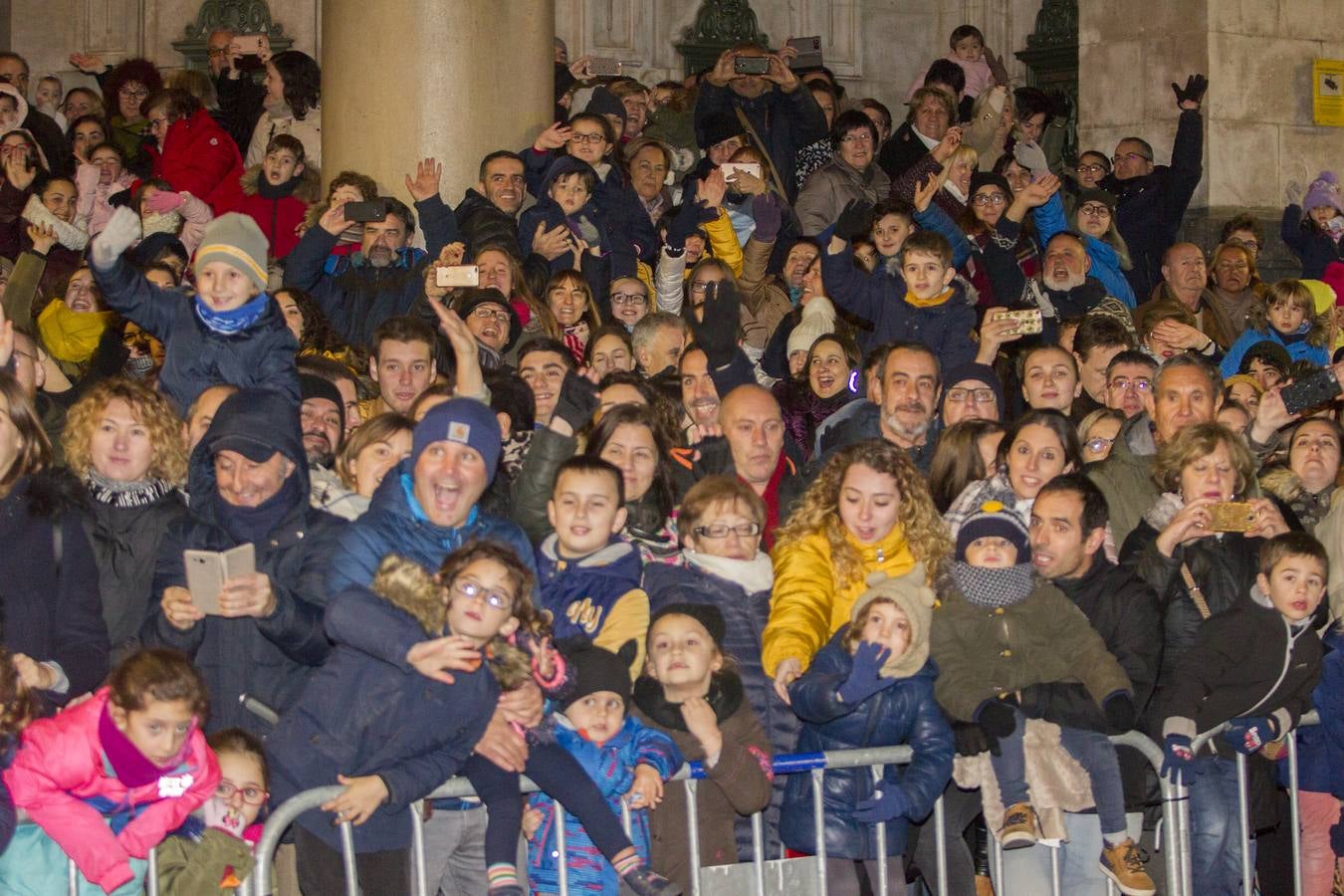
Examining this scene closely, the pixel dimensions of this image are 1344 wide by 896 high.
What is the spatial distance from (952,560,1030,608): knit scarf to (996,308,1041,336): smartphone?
2.49m

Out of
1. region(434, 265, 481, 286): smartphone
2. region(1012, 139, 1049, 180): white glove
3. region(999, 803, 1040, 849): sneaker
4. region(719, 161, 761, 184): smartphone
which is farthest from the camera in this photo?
region(1012, 139, 1049, 180): white glove

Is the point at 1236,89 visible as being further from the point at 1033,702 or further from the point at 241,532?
the point at 241,532

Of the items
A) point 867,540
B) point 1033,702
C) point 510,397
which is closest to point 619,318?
point 510,397

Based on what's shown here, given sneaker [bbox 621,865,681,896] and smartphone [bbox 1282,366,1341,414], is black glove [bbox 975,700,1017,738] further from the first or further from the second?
smartphone [bbox 1282,366,1341,414]

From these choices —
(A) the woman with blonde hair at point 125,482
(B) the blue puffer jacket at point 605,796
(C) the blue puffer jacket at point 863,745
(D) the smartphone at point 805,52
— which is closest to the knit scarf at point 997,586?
(C) the blue puffer jacket at point 863,745

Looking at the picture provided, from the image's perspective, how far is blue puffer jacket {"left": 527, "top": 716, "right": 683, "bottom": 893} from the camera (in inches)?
234

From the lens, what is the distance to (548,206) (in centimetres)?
1032

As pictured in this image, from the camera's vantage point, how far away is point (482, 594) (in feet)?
18.5

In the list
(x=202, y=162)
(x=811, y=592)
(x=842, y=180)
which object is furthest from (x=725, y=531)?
(x=202, y=162)

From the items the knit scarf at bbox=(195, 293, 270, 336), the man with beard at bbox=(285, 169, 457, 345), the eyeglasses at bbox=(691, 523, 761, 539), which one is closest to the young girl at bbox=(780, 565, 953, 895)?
the eyeglasses at bbox=(691, 523, 761, 539)

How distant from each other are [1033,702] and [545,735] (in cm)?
159

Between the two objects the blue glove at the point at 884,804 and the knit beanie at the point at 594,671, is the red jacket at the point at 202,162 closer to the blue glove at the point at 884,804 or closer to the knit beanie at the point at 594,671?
the knit beanie at the point at 594,671

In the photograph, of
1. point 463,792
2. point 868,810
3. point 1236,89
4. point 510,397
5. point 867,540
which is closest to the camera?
point 463,792

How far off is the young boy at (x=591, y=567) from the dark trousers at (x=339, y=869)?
87cm
